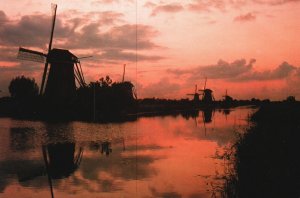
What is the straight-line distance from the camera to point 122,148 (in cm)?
2100

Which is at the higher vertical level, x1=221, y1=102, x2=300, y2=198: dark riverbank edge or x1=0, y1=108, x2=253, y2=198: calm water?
x1=221, y1=102, x2=300, y2=198: dark riverbank edge

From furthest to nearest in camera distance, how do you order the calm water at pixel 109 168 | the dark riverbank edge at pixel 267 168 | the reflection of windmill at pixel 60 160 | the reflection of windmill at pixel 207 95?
the reflection of windmill at pixel 207 95 → the reflection of windmill at pixel 60 160 → the calm water at pixel 109 168 → the dark riverbank edge at pixel 267 168

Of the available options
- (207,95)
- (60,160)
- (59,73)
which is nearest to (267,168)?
(60,160)

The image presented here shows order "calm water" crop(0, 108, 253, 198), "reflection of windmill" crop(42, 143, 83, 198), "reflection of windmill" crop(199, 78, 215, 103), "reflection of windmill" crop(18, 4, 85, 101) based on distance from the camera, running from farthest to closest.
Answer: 1. "reflection of windmill" crop(199, 78, 215, 103)
2. "reflection of windmill" crop(18, 4, 85, 101)
3. "reflection of windmill" crop(42, 143, 83, 198)
4. "calm water" crop(0, 108, 253, 198)

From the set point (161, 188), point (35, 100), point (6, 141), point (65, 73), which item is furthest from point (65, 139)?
point (35, 100)

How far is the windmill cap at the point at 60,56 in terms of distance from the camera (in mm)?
45375

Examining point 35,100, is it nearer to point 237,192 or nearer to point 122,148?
point 122,148

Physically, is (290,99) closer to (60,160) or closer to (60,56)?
(60,56)

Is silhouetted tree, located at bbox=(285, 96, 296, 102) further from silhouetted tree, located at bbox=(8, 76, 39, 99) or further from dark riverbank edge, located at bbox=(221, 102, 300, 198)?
silhouetted tree, located at bbox=(8, 76, 39, 99)

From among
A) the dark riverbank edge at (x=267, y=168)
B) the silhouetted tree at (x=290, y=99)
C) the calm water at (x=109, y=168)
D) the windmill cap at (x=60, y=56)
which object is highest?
the windmill cap at (x=60, y=56)

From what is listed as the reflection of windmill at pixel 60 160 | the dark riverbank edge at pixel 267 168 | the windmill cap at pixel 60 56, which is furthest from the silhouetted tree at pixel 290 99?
the reflection of windmill at pixel 60 160

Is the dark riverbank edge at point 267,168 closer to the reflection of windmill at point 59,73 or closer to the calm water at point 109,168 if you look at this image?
the calm water at point 109,168

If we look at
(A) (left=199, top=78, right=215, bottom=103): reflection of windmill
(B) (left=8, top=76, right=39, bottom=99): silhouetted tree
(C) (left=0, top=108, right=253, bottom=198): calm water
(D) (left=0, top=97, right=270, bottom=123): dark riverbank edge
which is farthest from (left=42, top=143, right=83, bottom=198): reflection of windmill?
(A) (left=199, top=78, right=215, bottom=103): reflection of windmill

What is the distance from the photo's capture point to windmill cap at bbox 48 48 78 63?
149 feet
